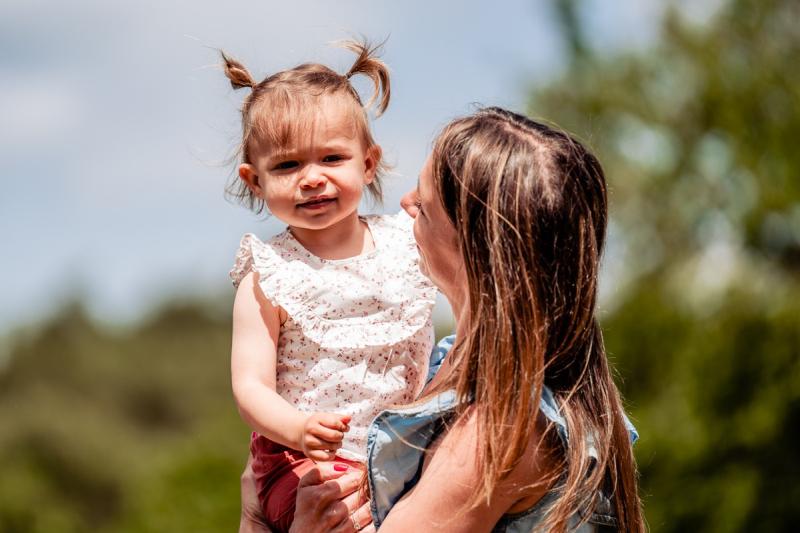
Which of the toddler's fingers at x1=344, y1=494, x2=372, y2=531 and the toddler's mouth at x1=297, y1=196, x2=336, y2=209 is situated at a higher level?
the toddler's mouth at x1=297, y1=196, x2=336, y2=209

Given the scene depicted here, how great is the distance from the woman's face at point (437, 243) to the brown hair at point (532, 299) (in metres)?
0.04

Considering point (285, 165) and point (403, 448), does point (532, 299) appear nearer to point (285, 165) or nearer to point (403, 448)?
point (403, 448)

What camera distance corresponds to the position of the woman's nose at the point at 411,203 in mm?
3143

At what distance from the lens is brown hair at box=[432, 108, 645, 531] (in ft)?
8.88

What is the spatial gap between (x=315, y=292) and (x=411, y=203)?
337 mm

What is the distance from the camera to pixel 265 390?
3000 mm

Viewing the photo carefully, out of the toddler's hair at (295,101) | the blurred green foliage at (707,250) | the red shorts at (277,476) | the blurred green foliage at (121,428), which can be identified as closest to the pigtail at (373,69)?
the toddler's hair at (295,101)

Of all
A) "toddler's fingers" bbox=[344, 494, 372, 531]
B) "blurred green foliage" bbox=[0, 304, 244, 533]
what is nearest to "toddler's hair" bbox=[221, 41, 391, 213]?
"toddler's fingers" bbox=[344, 494, 372, 531]

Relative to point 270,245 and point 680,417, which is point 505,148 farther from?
point 680,417

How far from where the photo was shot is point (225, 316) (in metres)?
42.3

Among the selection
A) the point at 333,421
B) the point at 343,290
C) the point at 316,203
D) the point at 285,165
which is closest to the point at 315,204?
the point at 316,203

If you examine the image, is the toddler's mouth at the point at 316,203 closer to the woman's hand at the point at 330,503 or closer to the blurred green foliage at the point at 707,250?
the woman's hand at the point at 330,503

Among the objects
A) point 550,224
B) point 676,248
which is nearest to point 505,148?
point 550,224

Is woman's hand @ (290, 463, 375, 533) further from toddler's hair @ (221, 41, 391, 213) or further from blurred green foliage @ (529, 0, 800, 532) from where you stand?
blurred green foliage @ (529, 0, 800, 532)
